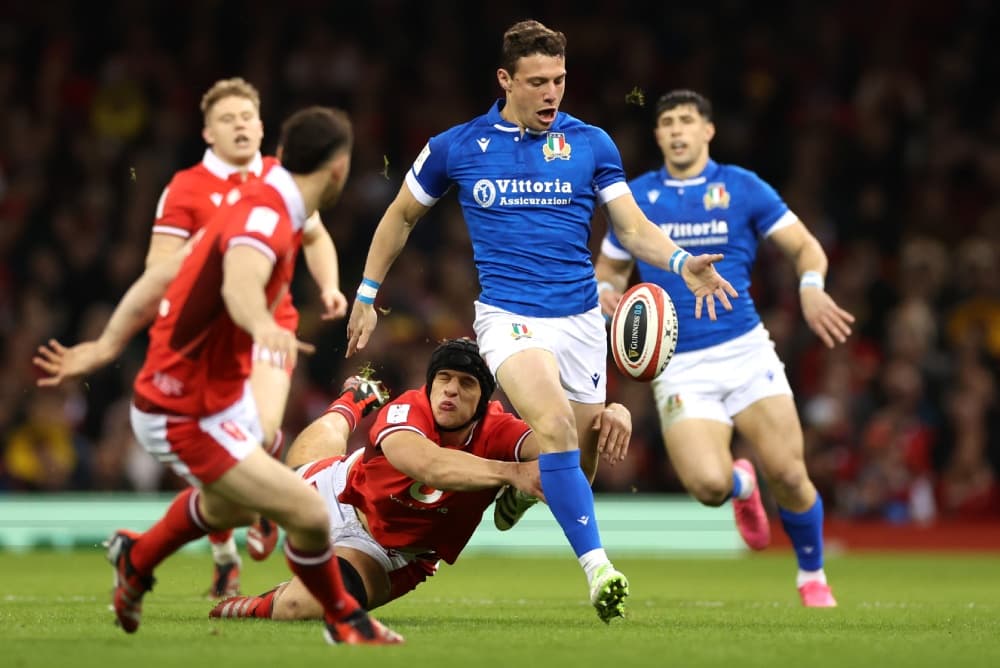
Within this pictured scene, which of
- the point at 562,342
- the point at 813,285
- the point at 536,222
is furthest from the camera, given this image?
the point at 813,285

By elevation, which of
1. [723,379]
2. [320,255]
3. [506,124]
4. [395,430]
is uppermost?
[506,124]

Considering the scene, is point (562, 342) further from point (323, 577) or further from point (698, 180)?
point (698, 180)

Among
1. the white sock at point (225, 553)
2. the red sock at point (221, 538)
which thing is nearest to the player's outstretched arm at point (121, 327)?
the red sock at point (221, 538)

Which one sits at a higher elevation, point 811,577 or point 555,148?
point 555,148

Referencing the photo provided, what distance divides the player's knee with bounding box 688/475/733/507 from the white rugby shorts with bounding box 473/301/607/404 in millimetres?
1517

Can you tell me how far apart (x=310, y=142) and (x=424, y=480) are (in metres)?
1.92

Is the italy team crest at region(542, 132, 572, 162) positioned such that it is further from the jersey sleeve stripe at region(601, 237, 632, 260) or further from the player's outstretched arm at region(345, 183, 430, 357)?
the jersey sleeve stripe at region(601, 237, 632, 260)

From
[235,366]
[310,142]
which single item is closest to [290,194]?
[310,142]

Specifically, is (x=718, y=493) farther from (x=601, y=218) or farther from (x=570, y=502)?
(x=601, y=218)

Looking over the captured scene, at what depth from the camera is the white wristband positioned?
8945 millimetres

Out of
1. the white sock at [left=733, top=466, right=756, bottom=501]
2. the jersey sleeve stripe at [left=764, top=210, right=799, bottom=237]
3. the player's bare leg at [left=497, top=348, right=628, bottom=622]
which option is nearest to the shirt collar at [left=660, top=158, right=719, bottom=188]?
the jersey sleeve stripe at [left=764, top=210, right=799, bottom=237]

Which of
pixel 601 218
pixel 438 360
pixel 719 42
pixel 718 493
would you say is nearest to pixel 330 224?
pixel 601 218

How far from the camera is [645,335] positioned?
7789 millimetres

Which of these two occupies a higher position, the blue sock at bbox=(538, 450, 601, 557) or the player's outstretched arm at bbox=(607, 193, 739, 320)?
the player's outstretched arm at bbox=(607, 193, 739, 320)
